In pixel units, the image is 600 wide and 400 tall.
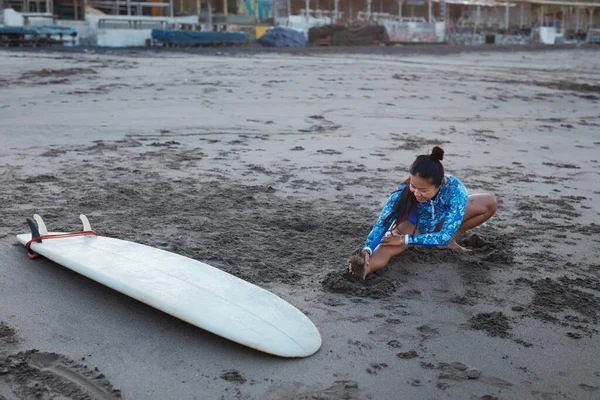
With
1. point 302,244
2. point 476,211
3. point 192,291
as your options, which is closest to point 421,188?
point 476,211

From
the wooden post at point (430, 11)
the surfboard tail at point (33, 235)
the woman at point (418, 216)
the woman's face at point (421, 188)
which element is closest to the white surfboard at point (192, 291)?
the surfboard tail at point (33, 235)

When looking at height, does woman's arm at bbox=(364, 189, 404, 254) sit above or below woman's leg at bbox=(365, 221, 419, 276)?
above

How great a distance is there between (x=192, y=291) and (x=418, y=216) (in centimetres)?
143

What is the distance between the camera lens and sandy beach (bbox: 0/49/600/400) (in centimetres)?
258

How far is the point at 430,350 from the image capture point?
2801 millimetres

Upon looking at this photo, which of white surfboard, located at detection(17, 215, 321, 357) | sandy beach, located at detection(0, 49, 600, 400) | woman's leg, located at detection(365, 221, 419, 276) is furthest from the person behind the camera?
woman's leg, located at detection(365, 221, 419, 276)

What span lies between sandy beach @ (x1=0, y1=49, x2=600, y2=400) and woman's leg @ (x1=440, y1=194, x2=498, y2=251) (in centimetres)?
13

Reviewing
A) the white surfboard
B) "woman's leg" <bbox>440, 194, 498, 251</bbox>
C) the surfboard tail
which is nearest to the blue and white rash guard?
"woman's leg" <bbox>440, 194, 498, 251</bbox>

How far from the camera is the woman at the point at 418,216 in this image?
3.41m

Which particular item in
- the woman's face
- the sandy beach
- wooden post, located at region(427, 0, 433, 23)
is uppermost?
wooden post, located at region(427, 0, 433, 23)

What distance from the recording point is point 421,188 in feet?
11.2

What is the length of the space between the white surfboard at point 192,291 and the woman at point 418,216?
688 mm

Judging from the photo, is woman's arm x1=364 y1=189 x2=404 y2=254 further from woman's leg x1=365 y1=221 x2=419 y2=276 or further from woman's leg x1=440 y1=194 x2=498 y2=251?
woman's leg x1=440 y1=194 x2=498 y2=251

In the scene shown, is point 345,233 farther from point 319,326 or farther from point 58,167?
point 58,167
